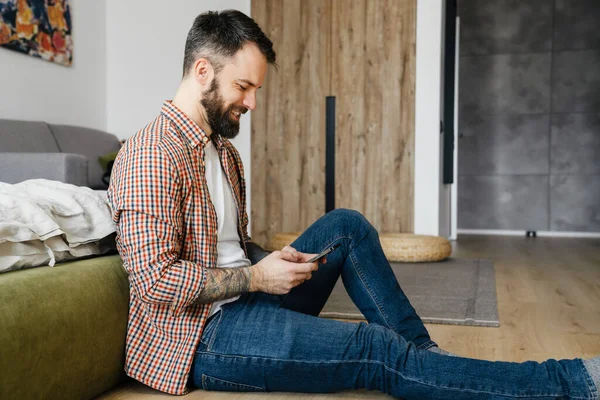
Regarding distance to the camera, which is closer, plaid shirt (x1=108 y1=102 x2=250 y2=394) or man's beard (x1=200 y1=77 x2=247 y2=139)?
plaid shirt (x1=108 y1=102 x2=250 y2=394)

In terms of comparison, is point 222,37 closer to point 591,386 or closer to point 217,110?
point 217,110

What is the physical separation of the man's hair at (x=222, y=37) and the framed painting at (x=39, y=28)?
304cm

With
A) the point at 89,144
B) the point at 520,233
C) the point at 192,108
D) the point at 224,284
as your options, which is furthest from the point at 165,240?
the point at 520,233

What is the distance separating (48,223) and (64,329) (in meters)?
0.25

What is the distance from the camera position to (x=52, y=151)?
412 cm

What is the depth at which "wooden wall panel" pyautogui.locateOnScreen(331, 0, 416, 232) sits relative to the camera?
5023mm

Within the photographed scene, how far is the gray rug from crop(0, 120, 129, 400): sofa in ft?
3.88

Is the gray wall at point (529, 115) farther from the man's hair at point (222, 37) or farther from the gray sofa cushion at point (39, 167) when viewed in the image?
the man's hair at point (222, 37)

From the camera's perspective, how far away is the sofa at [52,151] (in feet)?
10.2

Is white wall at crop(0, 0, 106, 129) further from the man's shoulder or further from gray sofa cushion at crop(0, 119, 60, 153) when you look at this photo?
the man's shoulder

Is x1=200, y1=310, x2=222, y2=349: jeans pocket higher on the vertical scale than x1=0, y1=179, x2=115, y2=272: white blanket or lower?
lower

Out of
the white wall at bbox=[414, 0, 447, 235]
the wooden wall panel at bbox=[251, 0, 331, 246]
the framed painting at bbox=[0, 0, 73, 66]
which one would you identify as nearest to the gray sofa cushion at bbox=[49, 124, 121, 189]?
the framed painting at bbox=[0, 0, 73, 66]

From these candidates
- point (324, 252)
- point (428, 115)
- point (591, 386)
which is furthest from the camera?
point (428, 115)

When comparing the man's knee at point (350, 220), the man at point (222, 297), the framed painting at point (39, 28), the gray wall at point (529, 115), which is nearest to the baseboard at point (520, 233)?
the gray wall at point (529, 115)
